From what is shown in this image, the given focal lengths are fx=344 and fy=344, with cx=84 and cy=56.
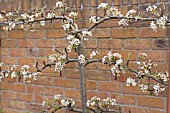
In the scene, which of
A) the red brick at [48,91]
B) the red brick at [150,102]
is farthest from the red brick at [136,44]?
the red brick at [48,91]

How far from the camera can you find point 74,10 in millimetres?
3203

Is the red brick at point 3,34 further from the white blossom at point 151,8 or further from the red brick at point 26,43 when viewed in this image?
the white blossom at point 151,8

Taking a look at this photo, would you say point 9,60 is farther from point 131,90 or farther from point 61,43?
point 131,90

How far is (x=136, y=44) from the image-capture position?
2865 millimetres

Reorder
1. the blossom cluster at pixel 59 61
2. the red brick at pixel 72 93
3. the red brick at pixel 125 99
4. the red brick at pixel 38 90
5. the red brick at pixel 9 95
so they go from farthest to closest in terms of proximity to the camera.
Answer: the red brick at pixel 9 95, the red brick at pixel 38 90, the red brick at pixel 72 93, the red brick at pixel 125 99, the blossom cluster at pixel 59 61

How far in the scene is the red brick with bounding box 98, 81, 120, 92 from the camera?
3002 mm

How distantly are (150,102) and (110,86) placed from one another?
39cm

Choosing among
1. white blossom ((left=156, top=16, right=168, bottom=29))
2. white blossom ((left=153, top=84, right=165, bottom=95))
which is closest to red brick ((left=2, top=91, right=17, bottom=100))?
white blossom ((left=153, top=84, right=165, bottom=95))

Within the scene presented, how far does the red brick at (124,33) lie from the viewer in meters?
2.87

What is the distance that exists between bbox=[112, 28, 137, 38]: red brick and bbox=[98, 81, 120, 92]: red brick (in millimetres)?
412

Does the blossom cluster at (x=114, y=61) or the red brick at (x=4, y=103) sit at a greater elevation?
the blossom cluster at (x=114, y=61)

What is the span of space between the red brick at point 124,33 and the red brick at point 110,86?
0.41 meters

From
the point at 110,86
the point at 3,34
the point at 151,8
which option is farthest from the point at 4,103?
the point at 151,8

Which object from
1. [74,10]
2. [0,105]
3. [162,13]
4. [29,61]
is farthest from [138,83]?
[0,105]
